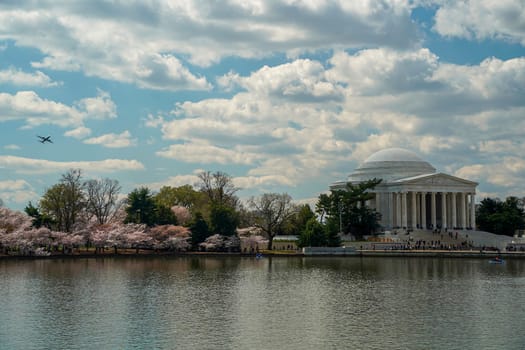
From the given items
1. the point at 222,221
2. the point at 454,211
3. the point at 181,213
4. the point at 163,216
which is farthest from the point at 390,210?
the point at 163,216

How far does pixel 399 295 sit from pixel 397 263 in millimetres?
34034

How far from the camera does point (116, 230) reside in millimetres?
99812

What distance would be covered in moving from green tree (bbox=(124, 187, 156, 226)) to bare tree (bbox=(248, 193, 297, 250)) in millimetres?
17200

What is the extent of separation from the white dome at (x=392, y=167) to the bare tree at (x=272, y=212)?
21911 mm

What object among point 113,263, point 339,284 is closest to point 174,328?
point 339,284

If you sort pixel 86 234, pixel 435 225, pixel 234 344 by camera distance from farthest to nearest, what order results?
pixel 435 225, pixel 86 234, pixel 234 344

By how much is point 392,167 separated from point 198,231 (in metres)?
48.5

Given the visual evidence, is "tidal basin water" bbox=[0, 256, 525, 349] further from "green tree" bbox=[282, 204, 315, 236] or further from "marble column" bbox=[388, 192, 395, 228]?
"marble column" bbox=[388, 192, 395, 228]

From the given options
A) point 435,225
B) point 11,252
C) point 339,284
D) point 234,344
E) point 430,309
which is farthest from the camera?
point 435,225

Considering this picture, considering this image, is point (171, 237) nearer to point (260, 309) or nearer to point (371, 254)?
point (371, 254)

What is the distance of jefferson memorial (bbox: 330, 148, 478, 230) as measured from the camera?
12862cm

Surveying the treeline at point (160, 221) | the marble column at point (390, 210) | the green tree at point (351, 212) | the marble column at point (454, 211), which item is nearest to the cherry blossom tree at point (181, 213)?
the treeline at point (160, 221)

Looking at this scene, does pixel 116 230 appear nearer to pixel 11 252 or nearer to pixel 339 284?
pixel 11 252

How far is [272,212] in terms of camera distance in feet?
382
